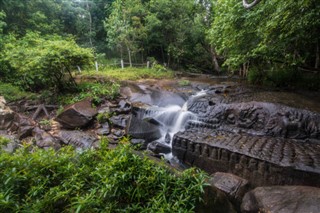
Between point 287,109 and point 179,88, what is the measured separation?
20.7 ft

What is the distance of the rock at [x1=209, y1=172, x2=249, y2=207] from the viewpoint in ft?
10.4

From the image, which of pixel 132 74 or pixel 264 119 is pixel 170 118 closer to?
pixel 264 119

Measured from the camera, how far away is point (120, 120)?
7691 millimetres

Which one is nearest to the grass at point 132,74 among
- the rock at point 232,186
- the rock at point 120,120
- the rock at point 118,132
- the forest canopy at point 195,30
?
the forest canopy at point 195,30

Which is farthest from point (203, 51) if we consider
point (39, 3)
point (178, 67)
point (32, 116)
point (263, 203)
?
point (263, 203)

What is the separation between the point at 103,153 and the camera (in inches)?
117

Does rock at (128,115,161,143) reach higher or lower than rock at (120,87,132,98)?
lower

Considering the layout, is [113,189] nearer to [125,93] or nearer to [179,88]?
[125,93]

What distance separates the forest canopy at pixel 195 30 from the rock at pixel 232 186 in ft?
13.0

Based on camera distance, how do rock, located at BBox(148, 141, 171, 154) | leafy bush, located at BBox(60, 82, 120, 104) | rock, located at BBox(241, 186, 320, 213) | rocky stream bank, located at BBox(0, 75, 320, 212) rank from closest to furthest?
rock, located at BBox(241, 186, 320, 213) < rocky stream bank, located at BBox(0, 75, 320, 212) < rock, located at BBox(148, 141, 171, 154) < leafy bush, located at BBox(60, 82, 120, 104)

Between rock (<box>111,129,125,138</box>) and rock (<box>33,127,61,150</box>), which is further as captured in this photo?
rock (<box>111,129,125,138</box>)

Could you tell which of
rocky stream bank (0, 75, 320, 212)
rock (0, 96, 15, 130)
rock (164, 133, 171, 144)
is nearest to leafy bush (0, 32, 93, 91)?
rocky stream bank (0, 75, 320, 212)

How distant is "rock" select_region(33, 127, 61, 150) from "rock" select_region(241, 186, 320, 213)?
565 cm

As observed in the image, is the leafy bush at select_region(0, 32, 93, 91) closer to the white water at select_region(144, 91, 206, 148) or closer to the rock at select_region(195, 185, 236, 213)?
the white water at select_region(144, 91, 206, 148)
